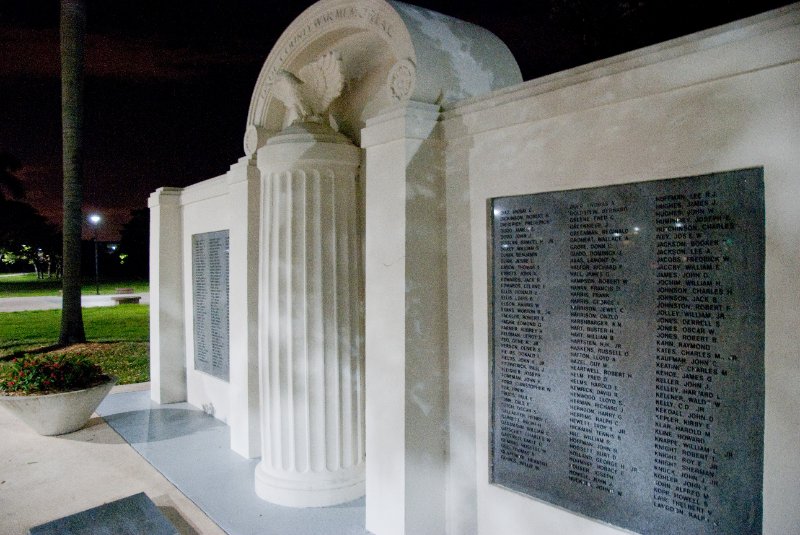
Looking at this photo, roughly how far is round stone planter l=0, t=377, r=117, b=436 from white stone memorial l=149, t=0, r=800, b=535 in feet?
6.88

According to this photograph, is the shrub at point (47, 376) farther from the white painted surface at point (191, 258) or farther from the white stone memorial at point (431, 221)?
the white stone memorial at point (431, 221)

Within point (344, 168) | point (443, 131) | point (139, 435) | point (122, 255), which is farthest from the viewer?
point (122, 255)

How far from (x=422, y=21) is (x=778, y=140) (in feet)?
8.92

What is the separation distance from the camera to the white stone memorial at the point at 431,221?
2875 mm

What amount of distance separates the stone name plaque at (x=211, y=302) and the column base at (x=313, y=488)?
8.81ft

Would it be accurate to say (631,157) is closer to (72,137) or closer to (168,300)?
(168,300)

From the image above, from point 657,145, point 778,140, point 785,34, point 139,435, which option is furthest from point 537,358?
point 139,435

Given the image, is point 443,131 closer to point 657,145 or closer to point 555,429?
point 657,145

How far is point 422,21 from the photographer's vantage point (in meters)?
4.54

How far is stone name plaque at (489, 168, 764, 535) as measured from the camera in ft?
9.74

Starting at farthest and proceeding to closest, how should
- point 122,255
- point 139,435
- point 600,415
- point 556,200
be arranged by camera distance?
point 122,255 < point 139,435 < point 556,200 < point 600,415

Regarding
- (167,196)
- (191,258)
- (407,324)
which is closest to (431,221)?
(407,324)

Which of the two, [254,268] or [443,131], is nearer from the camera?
[443,131]

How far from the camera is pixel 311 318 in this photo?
5.21 metres
